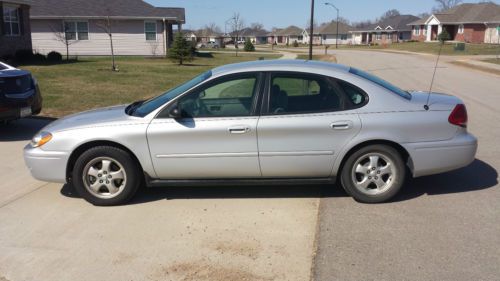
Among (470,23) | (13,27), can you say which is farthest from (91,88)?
(470,23)

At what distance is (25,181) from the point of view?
6188 millimetres

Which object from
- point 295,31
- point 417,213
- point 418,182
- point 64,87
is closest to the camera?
point 417,213

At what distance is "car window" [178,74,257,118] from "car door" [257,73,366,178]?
0.22 metres

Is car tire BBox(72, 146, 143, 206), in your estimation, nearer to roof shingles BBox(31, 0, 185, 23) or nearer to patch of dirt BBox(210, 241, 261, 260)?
patch of dirt BBox(210, 241, 261, 260)

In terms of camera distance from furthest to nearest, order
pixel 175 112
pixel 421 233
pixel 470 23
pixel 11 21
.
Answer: pixel 470 23 → pixel 11 21 → pixel 175 112 → pixel 421 233

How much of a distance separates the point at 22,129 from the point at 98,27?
28.2 metres

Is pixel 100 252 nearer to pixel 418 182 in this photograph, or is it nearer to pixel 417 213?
pixel 417 213

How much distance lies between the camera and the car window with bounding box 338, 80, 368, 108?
16.7 ft

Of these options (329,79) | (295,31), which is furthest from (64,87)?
(295,31)

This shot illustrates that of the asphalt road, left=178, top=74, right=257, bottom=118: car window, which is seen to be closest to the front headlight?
left=178, top=74, right=257, bottom=118: car window

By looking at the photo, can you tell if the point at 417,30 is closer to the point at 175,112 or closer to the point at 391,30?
the point at 391,30

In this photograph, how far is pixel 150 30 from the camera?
3572 cm

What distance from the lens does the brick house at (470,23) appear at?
68806mm

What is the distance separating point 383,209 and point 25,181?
442 centimetres
